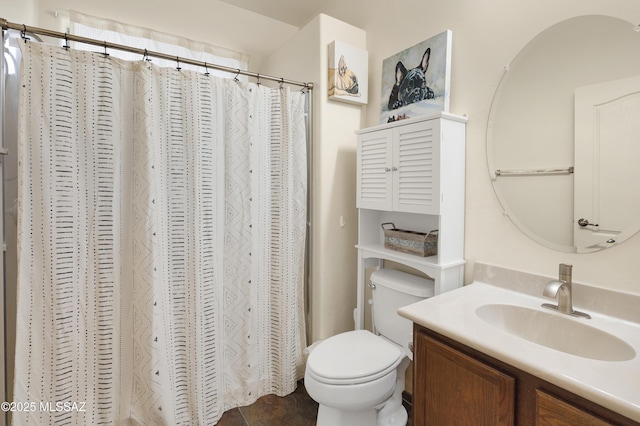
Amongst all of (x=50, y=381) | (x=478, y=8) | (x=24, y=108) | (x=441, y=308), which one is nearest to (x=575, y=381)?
(x=441, y=308)

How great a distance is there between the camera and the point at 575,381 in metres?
0.72

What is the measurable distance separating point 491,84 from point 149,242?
1.82 meters

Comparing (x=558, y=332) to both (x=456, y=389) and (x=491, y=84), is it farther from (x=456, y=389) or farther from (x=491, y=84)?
(x=491, y=84)

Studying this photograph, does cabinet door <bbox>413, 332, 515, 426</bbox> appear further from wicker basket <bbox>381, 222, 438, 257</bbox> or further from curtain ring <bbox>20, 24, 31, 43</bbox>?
curtain ring <bbox>20, 24, 31, 43</bbox>

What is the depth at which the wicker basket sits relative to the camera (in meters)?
1.59

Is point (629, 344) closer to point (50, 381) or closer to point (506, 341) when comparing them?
point (506, 341)

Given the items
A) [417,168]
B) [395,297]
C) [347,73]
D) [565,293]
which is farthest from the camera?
[347,73]

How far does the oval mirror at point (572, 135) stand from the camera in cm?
106

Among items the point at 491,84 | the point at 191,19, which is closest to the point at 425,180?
the point at 491,84

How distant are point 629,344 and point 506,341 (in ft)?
1.22

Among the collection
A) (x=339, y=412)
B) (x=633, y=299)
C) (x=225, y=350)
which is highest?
(x=633, y=299)

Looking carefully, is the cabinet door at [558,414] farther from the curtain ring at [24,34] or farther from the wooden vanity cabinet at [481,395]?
the curtain ring at [24,34]

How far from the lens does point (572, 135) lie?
3.87 ft

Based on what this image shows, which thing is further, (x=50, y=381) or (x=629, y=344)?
(x=50, y=381)
